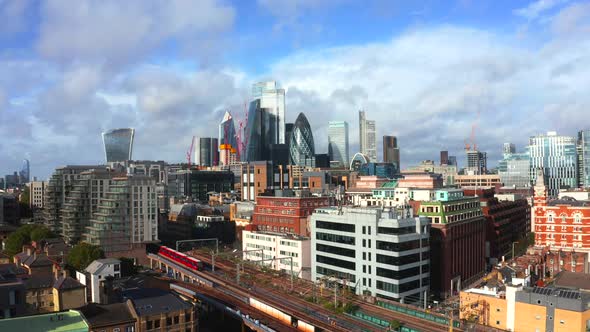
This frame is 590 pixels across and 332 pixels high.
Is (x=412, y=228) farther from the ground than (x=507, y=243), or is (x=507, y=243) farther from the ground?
(x=412, y=228)

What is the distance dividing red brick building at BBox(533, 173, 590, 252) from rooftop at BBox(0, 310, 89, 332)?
97076 mm

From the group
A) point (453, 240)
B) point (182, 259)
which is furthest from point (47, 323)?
point (182, 259)

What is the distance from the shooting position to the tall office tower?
398 feet

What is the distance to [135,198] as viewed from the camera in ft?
413

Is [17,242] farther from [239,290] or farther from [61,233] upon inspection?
[239,290]

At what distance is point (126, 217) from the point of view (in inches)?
4894

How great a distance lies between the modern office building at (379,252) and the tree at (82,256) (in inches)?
1764

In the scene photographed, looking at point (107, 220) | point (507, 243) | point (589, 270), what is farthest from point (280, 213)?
point (589, 270)

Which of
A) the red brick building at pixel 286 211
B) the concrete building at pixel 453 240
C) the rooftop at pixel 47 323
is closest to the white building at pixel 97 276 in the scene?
the rooftop at pixel 47 323

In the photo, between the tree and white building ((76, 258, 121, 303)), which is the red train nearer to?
the tree

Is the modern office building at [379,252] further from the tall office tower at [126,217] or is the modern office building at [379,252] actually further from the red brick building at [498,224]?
the tall office tower at [126,217]

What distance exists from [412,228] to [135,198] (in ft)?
238

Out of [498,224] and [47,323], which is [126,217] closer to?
[47,323]

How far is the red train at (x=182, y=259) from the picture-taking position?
366ft
